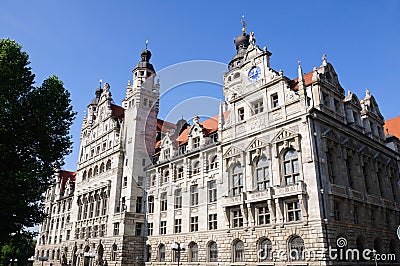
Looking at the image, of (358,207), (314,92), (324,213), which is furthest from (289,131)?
(358,207)

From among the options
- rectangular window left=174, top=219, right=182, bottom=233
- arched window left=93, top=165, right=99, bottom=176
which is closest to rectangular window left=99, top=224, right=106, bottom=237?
arched window left=93, top=165, right=99, bottom=176

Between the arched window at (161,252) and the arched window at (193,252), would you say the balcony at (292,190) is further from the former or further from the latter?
the arched window at (161,252)

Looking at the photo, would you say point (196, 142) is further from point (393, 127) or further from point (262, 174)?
point (393, 127)

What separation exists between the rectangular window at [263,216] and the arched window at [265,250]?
57.2 inches

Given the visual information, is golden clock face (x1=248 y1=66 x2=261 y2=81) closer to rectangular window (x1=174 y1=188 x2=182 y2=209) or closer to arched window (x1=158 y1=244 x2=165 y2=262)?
rectangular window (x1=174 y1=188 x2=182 y2=209)

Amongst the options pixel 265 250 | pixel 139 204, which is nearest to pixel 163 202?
pixel 139 204

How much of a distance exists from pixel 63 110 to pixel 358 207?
26596 mm

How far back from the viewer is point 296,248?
2444 cm

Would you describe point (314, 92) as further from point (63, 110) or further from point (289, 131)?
point (63, 110)

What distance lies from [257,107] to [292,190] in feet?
31.0

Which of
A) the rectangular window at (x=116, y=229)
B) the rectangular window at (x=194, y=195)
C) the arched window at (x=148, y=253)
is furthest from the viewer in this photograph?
the rectangular window at (x=116, y=229)

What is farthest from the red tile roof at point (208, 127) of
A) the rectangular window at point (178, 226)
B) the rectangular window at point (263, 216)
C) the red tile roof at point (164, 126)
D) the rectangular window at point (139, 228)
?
the rectangular window at point (139, 228)

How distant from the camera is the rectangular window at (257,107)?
3084 centimetres

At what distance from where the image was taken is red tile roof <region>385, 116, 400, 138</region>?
1671 inches
